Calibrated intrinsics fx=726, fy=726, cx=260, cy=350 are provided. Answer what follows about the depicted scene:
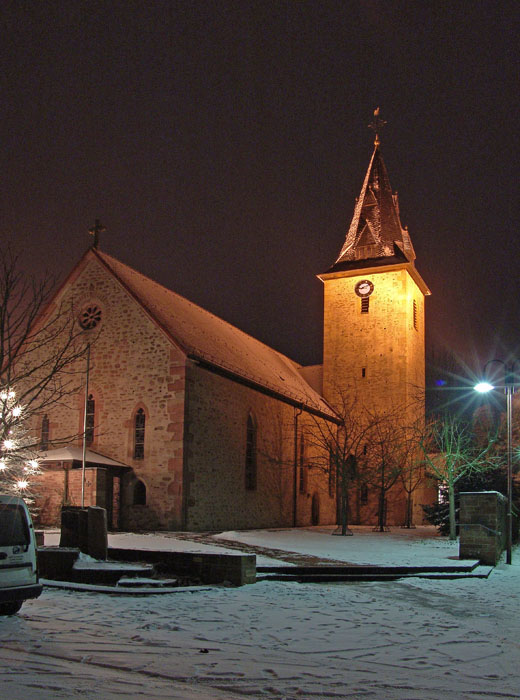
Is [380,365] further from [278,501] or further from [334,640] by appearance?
[334,640]

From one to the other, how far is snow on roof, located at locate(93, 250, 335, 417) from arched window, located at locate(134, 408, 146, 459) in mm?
2747

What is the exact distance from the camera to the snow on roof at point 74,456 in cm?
2227

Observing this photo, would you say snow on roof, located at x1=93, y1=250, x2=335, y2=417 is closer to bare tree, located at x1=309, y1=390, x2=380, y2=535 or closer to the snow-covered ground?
bare tree, located at x1=309, y1=390, x2=380, y2=535

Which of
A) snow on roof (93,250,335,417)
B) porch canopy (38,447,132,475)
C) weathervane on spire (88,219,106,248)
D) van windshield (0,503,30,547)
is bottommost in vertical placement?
van windshield (0,503,30,547)

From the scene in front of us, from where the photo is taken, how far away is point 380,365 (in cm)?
4106

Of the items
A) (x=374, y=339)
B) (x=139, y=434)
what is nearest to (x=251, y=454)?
(x=139, y=434)

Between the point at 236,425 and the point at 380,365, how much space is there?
16023 millimetres

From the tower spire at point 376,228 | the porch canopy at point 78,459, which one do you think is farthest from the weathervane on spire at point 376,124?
the porch canopy at point 78,459

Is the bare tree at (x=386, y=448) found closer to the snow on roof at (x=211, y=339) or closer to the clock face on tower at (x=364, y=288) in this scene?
the snow on roof at (x=211, y=339)

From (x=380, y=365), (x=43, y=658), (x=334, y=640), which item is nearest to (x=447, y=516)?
(x=380, y=365)

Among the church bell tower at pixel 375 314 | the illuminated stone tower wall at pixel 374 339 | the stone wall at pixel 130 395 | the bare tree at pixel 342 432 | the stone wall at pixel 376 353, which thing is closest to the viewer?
the stone wall at pixel 130 395

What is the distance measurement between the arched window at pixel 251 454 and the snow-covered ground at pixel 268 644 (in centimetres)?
1521

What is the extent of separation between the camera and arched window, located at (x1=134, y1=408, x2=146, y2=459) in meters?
24.1

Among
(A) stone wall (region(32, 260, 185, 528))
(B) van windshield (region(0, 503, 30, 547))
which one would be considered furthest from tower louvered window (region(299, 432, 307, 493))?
(B) van windshield (region(0, 503, 30, 547))
